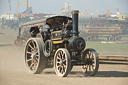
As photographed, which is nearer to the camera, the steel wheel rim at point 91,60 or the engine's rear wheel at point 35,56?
the steel wheel rim at point 91,60

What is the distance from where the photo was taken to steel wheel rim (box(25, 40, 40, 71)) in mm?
10266

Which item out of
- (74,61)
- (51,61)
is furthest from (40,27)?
(74,61)

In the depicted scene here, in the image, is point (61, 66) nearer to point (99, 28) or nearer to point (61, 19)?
point (61, 19)

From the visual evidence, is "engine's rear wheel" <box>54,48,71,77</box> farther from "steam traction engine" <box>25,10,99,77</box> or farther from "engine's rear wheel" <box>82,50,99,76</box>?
"engine's rear wheel" <box>82,50,99,76</box>

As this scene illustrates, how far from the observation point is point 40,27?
36.0 feet

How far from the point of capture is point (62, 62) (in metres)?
9.22

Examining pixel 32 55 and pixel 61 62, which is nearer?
pixel 61 62

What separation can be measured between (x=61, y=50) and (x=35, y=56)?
131 cm

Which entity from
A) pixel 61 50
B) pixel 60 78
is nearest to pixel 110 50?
pixel 61 50

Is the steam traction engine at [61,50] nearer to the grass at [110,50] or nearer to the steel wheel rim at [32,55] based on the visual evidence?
the steel wheel rim at [32,55]

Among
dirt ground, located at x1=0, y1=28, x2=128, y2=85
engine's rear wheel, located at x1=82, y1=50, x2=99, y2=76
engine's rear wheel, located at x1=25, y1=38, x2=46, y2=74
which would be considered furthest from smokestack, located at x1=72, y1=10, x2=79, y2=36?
dirt ground, located at x1=0, y1=28, x2=128, y2=85

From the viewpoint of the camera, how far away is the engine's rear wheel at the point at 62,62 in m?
8.87

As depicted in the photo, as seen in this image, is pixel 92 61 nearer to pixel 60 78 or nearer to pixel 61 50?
pixel 61 50

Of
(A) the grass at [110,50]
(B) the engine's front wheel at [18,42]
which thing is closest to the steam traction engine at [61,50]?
(A) the grass at [110,50]
